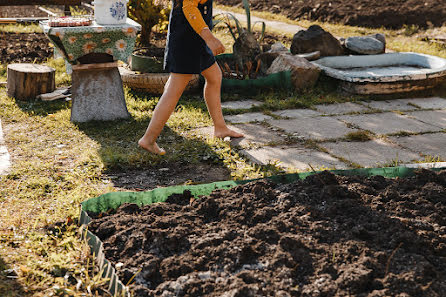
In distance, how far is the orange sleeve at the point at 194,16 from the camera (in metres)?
3.74

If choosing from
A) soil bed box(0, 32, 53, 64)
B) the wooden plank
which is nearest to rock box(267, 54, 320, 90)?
the wooden plank

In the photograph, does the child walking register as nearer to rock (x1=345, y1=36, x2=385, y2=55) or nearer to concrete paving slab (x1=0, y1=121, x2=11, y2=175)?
concrete paving slab (x1=0, y1=121, x2=11, y2=175)

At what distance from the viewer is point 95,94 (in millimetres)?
5078

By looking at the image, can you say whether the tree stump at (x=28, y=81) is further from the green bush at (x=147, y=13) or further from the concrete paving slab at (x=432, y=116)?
the concrete paving slab at (x=432, y=116)

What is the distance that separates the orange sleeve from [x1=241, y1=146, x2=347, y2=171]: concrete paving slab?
1032mm

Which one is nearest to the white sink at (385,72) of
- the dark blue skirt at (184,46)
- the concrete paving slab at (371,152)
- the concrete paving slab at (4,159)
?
the concrete paving slab at (371,152)

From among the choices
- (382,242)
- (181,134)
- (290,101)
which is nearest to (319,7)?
(290,101)

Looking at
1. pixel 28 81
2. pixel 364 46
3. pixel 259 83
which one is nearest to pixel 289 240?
pixel 259 83

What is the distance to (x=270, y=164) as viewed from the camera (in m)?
3.96

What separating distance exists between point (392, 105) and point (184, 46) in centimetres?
270

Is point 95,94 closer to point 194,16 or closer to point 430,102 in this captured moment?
point 194,16

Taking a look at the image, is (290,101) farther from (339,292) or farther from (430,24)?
(430,24)

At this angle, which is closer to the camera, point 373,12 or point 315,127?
point 315,127

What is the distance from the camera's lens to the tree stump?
18.8 feet
